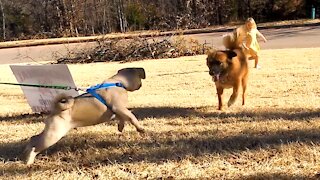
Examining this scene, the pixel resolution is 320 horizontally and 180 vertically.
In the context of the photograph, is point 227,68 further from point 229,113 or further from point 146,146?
point 146,146

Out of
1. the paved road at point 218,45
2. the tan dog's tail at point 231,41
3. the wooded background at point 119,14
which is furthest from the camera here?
the wooded background at point 119,14

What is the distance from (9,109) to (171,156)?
15.7 feet

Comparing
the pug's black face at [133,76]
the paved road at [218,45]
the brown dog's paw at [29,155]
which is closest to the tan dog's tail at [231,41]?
the pug's black face at [133,76]

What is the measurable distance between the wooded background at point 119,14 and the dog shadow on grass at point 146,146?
3057cm

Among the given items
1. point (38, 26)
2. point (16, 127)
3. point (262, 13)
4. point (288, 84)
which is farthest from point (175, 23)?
point (16, 127)

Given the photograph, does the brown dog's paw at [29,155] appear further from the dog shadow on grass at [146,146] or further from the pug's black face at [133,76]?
the pug's black face at [133,76]

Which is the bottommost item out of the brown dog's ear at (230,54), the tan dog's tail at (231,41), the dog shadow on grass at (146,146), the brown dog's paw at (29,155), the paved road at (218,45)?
the paved road at (218,45)

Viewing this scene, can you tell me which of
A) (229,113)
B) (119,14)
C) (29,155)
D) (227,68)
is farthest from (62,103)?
(119,14)

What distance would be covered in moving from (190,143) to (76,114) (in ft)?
3.69

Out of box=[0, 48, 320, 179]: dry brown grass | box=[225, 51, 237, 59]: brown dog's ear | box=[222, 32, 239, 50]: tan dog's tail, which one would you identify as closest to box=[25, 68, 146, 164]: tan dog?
box=[0, 48, 320, 179]: dry brown grass

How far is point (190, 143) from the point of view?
16.2ft

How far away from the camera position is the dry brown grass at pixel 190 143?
13.9ft

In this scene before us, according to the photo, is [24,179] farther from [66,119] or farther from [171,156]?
[171,156]

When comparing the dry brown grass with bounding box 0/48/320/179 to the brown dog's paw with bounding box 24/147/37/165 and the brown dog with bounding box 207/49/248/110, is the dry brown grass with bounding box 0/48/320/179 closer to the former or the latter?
the brown dog's paw with bounding box 24/147/37/165
